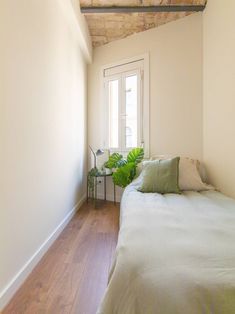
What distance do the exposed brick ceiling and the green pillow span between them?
6.82 feet

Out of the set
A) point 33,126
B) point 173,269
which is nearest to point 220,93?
point 33,126

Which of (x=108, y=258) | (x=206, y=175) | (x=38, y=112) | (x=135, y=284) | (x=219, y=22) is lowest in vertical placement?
(x=108, y=258)

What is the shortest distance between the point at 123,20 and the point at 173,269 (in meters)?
3.38

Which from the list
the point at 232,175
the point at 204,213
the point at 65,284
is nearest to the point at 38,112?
the point at 65,284

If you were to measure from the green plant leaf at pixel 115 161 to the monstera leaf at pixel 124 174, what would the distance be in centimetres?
14

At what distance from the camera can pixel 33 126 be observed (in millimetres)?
1785

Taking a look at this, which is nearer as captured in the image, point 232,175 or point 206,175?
point 232,175

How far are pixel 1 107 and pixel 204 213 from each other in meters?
1.51

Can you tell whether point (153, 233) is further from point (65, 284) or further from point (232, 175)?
point (232, 175)

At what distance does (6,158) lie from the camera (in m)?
1.40

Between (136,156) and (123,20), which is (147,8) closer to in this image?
(123,20)

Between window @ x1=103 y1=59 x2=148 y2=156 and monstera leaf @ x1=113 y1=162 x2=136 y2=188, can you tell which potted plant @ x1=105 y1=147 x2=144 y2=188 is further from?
window @ x1=103 y1=59 x2=148 y2=156

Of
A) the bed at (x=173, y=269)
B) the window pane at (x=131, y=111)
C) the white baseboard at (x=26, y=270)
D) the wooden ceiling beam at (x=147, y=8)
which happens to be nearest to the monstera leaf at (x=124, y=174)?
the window pane at (x=131, y=111)

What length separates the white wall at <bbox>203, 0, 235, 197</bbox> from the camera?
212 centimetres
